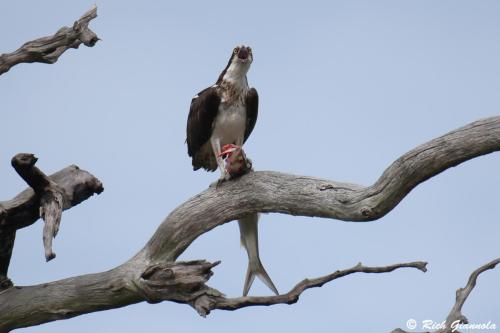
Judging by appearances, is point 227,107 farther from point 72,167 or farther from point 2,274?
point 2,274

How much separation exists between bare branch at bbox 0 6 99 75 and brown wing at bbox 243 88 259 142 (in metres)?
1.70

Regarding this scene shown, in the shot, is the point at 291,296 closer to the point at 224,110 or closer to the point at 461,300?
the point at 461,300

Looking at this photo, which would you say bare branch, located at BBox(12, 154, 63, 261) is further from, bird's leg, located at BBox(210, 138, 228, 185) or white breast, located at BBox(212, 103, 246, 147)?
white breast, located at BBox(212, 103, 246, 147)

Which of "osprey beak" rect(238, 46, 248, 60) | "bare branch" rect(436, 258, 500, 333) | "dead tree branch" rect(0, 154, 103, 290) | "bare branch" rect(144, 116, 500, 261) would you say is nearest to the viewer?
"bare branch" rect(144, 116, 500, 261)

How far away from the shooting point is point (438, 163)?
6.75m

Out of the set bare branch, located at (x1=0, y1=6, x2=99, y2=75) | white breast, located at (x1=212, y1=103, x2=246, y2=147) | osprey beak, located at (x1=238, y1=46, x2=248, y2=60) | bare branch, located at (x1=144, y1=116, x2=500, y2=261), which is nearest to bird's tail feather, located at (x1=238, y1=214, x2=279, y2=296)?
bare branch, located at (x1=144, y1=116, x2=500, y2=261)

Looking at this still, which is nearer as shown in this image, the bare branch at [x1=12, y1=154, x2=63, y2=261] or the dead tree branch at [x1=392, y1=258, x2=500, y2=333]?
the dead tree branch at [x1=392, y1=258, x2=500, y2=333]

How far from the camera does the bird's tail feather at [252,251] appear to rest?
337 inches

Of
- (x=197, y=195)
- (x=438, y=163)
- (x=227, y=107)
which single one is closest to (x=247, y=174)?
(x=197, y=195)

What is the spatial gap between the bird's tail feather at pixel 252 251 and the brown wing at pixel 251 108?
3.80ft

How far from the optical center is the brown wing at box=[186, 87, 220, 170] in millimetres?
9125

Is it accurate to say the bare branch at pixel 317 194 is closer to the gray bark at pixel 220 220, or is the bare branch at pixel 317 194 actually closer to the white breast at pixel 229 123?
the gray bark at pixel 220 220

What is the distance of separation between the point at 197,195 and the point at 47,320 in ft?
5.50

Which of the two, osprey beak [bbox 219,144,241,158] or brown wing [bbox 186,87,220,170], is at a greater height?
brown wing [bbox 186,87,220,170]
